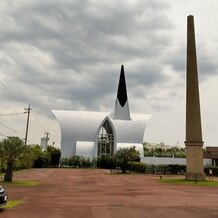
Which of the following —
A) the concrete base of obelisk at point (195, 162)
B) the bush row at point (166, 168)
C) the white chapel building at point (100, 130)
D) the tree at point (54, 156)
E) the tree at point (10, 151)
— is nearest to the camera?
the tree at point (10, 151)

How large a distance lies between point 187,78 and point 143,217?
3105 cm

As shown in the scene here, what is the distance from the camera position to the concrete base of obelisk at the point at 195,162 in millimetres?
40594

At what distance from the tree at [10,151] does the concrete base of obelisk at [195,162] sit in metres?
18.8

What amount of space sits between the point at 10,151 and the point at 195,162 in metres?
20.6

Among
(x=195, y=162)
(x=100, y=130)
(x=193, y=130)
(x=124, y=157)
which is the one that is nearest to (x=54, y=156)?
(x=100, y=130)

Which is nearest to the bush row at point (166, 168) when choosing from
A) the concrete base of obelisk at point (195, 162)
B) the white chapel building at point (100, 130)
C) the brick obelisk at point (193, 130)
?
the concrete base of obelisk at point (195, 162)

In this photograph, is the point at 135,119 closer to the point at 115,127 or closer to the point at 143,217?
the point at 115,127

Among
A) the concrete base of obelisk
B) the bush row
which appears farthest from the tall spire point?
the concrete base of obelisk

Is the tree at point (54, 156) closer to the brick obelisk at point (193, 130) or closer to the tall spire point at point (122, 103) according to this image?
the tall spire point at point (122, 103)

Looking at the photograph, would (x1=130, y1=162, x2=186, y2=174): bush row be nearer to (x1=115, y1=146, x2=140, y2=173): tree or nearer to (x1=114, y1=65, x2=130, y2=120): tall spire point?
(x1=115, y1=146, x2=140, y2=173): tree

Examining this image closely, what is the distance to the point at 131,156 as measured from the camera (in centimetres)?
5806

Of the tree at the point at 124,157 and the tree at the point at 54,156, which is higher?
the tree at the point at 54,156

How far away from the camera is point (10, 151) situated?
31875mm

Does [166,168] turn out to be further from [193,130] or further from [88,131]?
[88,131]
